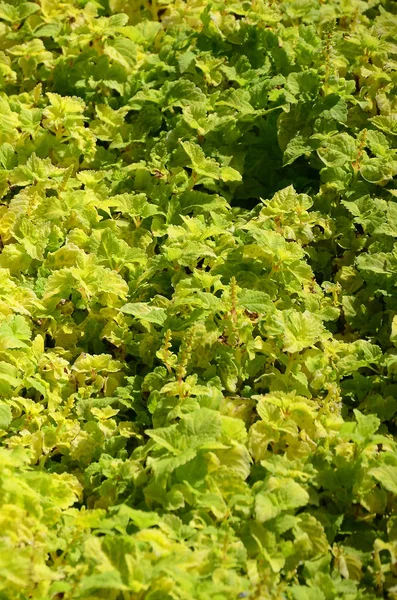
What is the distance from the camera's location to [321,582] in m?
2.22

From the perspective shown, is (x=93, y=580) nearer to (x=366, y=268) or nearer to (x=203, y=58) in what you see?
(x=366, y=268)

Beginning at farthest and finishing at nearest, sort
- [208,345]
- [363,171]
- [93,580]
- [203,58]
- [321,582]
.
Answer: [203,58], [363,171], [208,345], [321,582], [93,580]

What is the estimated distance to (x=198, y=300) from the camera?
288cm

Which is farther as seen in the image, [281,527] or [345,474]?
[345,474]

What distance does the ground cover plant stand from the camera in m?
2.28

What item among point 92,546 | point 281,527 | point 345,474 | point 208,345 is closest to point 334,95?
point 208,345

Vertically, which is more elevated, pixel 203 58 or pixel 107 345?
pixel 203 58

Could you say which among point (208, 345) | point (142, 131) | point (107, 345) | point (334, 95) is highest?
point (334, 95)

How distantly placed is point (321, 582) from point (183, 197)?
1.90m

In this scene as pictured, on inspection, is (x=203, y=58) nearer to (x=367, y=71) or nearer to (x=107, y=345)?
(x=367, y=71)

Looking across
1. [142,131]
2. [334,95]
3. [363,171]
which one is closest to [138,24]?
[142,131]

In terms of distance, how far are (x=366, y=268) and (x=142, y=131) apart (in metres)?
1.43

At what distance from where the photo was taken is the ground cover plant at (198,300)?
2.28 metres

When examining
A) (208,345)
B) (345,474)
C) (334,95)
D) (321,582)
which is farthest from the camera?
(334,95)
